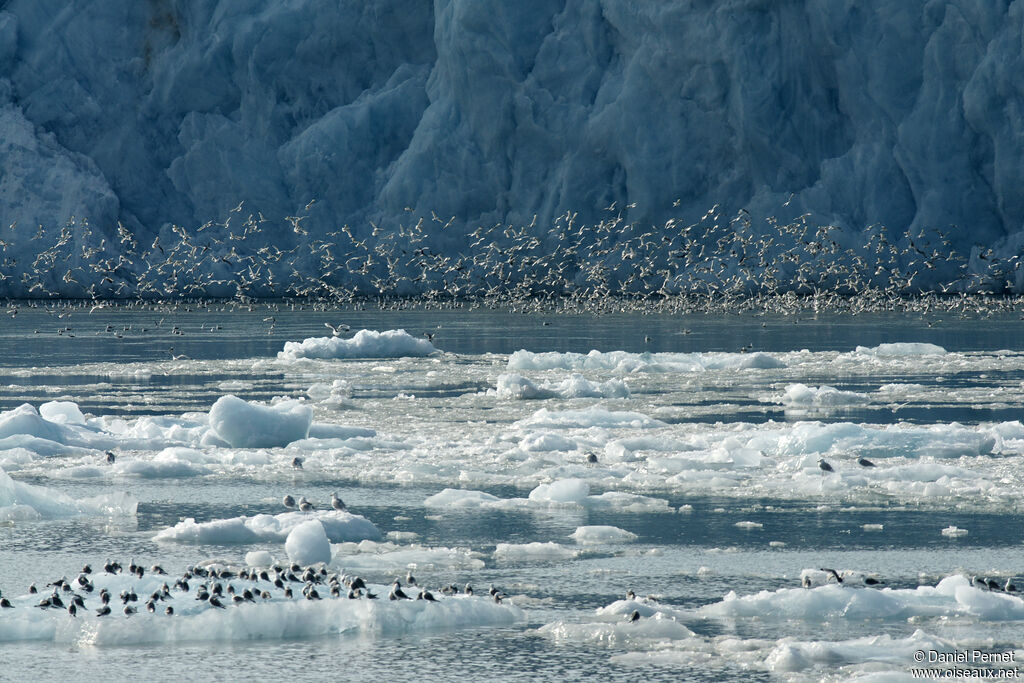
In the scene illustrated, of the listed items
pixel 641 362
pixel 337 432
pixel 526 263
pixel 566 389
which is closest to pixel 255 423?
pixel 337 432

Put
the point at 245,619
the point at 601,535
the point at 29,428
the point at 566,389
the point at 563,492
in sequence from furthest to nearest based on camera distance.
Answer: the point at 566,389 < the point at 29,428 < the point at 563,492 < the point at 601,535 < the point at 245,619

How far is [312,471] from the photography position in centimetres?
1427

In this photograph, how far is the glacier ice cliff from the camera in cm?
4672

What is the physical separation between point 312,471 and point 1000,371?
50.2ft

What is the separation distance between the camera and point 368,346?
Answer: 102 ft

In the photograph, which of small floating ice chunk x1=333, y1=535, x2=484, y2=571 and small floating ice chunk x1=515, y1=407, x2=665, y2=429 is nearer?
small floating ice chunk x1=333, y1=535, x2=484, y2=571

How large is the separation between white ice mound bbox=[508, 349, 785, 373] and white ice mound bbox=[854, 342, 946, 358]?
266cm

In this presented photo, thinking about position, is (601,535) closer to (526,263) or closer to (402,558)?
(402,558)

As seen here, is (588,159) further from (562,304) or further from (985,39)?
(985,39)

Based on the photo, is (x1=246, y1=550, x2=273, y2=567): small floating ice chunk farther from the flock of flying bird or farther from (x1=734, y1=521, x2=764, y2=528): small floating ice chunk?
the flock of flying bird

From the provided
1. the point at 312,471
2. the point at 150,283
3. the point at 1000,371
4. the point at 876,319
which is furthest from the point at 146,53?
the point at 312,471

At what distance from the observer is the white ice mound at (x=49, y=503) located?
11.9 meters

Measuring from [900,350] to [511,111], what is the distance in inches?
1041

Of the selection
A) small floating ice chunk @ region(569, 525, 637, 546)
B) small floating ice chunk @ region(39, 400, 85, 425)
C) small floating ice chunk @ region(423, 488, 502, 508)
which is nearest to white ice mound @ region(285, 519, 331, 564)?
small floating ice chunk @ region(569, 525, 637, 546)
